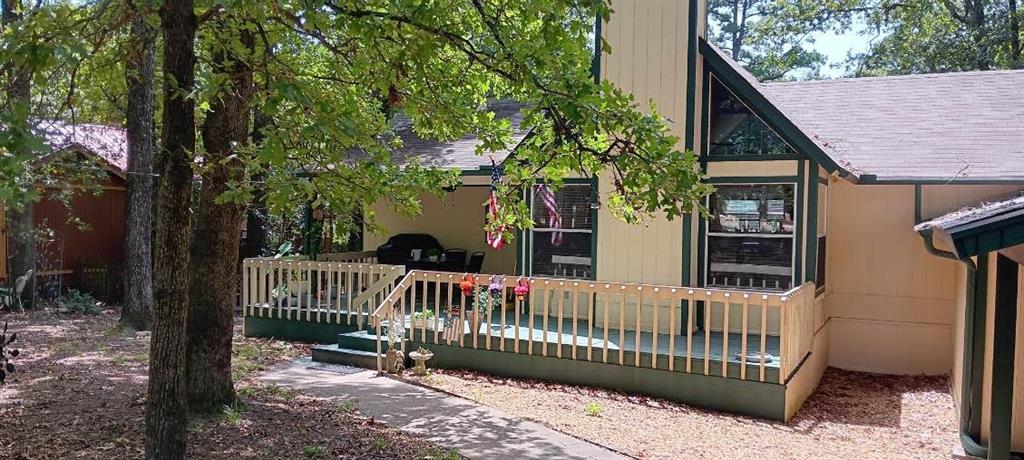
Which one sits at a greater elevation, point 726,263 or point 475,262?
point 726,263

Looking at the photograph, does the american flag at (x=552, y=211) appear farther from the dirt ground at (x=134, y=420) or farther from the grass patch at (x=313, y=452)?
the grass patch at (x=313, y=452)

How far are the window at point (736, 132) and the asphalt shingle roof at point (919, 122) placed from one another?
→ 396 mm

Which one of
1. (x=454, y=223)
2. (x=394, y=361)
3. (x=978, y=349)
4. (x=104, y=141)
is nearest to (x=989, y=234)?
(x=978, y=349)

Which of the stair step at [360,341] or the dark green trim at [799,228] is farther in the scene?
the stair step at [360,341]

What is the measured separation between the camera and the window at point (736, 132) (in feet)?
31.6

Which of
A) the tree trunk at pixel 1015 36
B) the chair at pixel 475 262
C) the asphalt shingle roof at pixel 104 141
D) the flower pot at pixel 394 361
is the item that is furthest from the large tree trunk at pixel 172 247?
the tree trunk at pixel 1015 36

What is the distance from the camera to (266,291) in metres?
12.2

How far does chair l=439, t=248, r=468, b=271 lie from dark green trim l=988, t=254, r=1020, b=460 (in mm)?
9771

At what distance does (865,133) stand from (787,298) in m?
5.11

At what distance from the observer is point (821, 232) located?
10141 millimetres

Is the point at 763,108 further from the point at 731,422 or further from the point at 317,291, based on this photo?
the point at 317,291

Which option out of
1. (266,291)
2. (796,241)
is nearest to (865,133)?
(796,241)

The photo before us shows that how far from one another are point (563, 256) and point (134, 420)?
6.33 metres

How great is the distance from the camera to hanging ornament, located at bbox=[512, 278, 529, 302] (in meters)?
9.02
